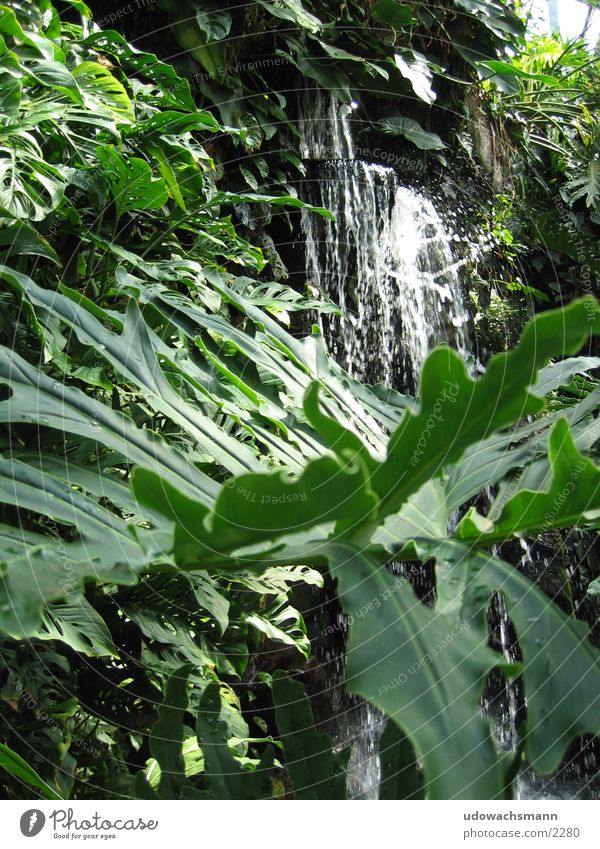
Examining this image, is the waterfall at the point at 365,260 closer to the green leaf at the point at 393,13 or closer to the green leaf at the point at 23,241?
the green leaf at the point at 393,13

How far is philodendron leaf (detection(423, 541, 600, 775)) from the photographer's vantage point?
452mm

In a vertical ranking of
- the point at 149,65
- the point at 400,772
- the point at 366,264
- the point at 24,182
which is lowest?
the point at 400,772

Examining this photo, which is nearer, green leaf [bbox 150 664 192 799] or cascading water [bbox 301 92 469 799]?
green leaf [bbox 150 664 192 799]

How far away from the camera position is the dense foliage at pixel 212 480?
445 millimetres

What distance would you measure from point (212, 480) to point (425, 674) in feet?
0.86

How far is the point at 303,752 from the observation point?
70cm

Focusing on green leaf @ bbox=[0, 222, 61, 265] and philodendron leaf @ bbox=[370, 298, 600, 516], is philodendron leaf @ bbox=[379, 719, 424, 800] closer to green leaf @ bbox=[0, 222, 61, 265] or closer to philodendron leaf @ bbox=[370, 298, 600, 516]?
philodendron leaf @ bbox=[370, 298, 600, 516]

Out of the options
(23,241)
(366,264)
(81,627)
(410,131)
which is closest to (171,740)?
(81,627)

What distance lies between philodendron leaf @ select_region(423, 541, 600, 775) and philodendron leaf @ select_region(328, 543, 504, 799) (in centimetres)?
2

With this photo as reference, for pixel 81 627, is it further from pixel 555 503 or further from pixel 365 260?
pixel 365 260

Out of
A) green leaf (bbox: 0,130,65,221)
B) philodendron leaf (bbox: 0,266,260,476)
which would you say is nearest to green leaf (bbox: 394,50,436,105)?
green leaf (bbox: 0,130,65,221)
